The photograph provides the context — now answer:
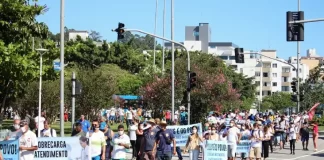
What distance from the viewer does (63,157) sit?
64.1 ft

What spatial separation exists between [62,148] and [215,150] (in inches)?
244

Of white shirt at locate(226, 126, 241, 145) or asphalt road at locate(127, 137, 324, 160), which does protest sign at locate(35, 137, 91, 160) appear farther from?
asphalt road at locate(127, 137, 324, 160)

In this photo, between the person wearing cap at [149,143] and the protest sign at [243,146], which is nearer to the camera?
the person wearing cap at [149,143]

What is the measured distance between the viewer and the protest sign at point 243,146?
27.1 meters

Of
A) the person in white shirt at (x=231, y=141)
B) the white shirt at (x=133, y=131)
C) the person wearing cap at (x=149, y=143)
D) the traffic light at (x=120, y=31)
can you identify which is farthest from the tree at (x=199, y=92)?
the person wearing cap at (x=149, y=143)

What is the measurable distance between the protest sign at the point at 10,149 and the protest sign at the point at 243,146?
37.5ft

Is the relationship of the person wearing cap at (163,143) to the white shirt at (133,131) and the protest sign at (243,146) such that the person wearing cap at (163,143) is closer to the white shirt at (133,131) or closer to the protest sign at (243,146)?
the white shirt at (133,131)

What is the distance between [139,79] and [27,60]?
55.2 metres

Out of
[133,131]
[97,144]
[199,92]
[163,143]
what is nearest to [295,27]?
[133,131]

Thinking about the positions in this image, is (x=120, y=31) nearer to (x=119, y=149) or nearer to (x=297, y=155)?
(x=297, y=155)

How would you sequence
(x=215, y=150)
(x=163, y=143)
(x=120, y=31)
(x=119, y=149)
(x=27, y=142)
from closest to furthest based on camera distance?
1. (x=27, y=142)
2. (x=119, y=149)
3. (x=163, y=143)
4. (x=215, y=150)
5. (x=120, y=31)

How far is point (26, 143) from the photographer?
55.9 ft

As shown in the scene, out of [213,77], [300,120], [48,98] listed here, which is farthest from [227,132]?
[48,98]

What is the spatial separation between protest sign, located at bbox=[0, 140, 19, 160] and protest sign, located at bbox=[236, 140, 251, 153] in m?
11.4
